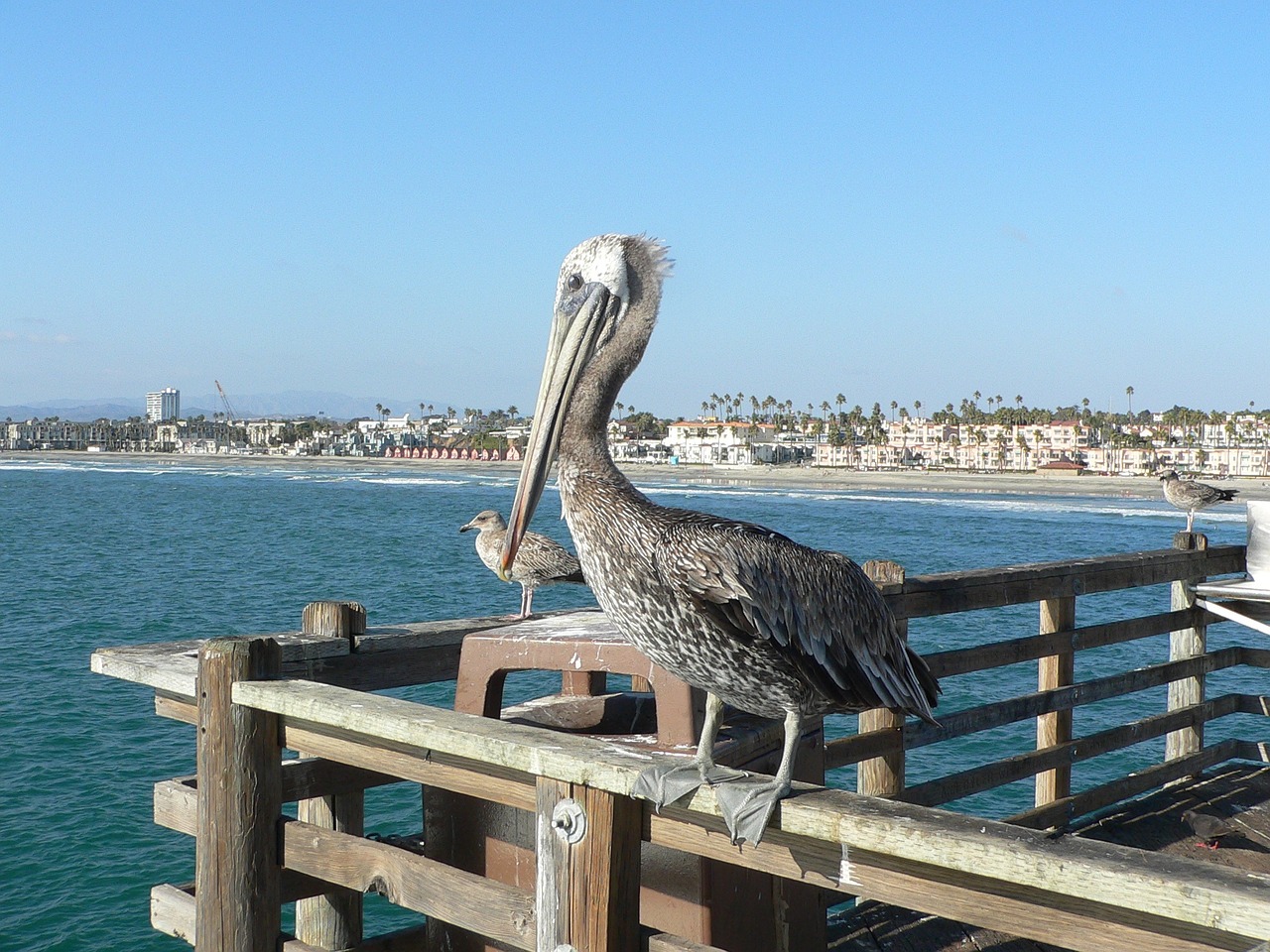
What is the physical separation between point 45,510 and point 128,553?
91.7 ft

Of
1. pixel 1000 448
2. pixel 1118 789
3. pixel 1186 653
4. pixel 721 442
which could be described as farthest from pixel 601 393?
pixel 721 442

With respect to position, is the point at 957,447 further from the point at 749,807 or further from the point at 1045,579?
the point at 749,807

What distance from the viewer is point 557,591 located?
3547 centimetres

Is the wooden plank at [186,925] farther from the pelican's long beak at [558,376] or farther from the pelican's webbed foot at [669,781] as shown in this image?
the pelican's webbed foot at [669,781]

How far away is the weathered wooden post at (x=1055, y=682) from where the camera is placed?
5.61 m

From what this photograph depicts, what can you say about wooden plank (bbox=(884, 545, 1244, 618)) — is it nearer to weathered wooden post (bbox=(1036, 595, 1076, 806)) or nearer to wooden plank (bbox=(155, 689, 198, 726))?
weathered wooden post (bbox=(1036, 595, 1076, 806))

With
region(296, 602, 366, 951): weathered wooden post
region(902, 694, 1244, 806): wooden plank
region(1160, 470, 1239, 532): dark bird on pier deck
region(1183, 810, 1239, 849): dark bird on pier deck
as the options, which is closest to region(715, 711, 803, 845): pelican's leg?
region(296, 602, 366, 951): weathered wooden post

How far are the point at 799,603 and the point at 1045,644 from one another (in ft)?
10.6

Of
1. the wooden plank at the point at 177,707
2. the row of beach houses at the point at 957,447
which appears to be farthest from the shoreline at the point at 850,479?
the wooden plank at the point at 177,707

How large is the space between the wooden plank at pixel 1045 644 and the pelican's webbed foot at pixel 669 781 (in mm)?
2158

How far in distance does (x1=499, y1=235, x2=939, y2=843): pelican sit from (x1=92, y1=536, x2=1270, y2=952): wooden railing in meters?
0.24

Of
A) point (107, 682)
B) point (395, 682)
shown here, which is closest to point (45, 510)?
point (107, 682)

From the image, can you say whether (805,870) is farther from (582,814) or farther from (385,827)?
(385,827)

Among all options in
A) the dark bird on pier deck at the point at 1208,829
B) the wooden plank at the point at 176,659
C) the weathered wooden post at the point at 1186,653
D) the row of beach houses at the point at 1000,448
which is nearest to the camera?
the wooden plank at the point at 176,659
